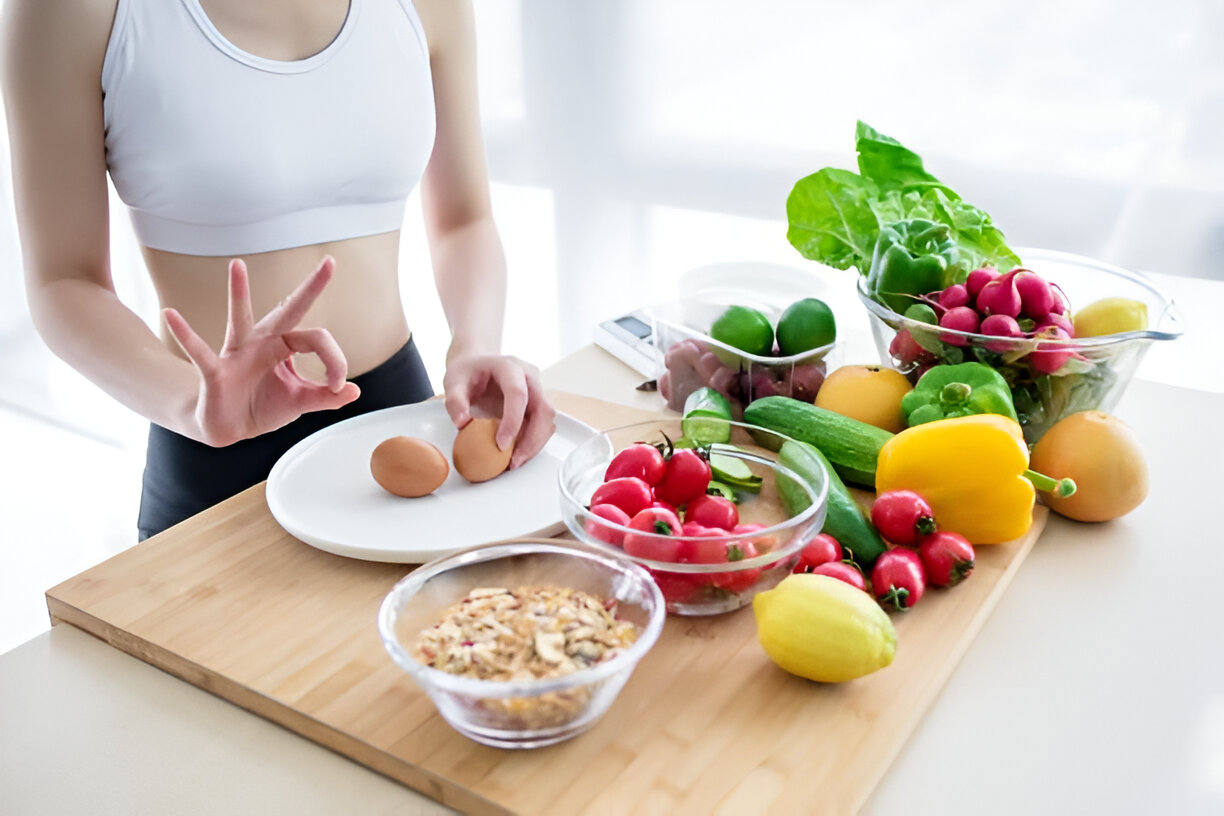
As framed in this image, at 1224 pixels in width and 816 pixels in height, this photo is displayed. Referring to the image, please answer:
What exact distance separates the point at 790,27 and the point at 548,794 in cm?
213

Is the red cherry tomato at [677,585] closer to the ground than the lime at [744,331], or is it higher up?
closer to the ground

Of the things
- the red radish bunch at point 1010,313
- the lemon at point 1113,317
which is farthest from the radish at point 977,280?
the lemon at point 1113,317

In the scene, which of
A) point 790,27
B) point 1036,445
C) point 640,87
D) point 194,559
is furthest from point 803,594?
point 640,87

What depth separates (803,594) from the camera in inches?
29.9

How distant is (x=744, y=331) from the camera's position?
3.76 ft

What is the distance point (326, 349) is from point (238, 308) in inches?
3.1

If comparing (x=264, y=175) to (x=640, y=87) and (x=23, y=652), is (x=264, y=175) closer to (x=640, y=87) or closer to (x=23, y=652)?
(x=23, y=652)

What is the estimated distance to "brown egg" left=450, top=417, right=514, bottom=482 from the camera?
3.37ft

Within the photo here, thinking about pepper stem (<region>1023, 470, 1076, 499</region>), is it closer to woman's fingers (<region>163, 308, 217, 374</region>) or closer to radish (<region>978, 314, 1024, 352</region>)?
radish (<region>978, 314, 1024, 352</region>)

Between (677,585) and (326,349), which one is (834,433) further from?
(326,349)

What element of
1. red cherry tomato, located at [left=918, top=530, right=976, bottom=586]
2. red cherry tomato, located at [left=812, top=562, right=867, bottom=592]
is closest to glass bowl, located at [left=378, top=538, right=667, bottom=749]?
red cherry tomato, located at [left=812, top=562, right=867, bottom=592]

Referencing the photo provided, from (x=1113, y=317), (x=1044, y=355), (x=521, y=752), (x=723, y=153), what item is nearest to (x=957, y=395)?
(x=1044, y=355)

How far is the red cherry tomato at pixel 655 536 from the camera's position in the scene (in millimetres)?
797

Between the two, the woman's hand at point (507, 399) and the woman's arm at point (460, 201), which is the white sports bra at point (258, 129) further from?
the woman's hand at point (507, 399)
